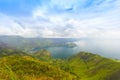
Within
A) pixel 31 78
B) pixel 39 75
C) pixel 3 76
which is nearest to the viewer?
pixel 3 76

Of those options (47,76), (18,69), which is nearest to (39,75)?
(47,76)

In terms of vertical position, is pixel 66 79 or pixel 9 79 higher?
pixel 9 79

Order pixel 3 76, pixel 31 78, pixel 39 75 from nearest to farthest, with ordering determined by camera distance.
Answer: pixel 3 76 → pixel 31 78 → pixel 39 75

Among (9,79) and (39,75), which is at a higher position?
(9,79)

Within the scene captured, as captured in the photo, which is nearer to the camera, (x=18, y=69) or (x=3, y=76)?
(x=3, y=76)

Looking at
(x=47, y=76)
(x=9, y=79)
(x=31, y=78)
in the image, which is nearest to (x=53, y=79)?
(x=47, y=76)

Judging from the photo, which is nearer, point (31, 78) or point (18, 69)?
point (31, 78)

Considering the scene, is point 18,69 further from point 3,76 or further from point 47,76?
point 3,76

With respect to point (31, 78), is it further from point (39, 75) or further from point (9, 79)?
point (9, 79)

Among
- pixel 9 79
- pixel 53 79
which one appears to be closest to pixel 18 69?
pixel 53 79
